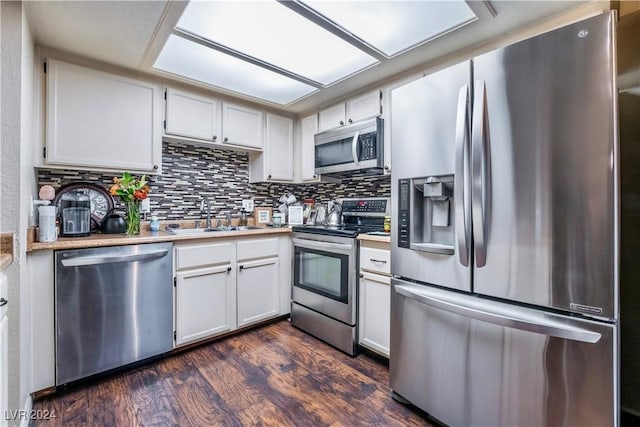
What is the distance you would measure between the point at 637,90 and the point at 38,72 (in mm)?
3401

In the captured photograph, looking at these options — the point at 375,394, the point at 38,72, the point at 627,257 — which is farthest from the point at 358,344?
the point at 38,72

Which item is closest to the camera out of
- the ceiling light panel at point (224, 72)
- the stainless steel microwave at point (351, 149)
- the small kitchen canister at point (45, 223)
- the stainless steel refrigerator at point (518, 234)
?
the stainless steel refrigerator at point (518, 234)

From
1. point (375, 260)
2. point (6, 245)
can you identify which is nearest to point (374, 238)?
point (375, 260)

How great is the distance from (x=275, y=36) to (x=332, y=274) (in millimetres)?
1671

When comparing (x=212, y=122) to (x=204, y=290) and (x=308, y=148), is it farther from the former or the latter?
(x=204, y=290)

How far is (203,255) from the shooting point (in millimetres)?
2258

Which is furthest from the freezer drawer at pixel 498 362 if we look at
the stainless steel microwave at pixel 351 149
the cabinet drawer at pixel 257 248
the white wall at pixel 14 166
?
the white wall at pixel 14 166

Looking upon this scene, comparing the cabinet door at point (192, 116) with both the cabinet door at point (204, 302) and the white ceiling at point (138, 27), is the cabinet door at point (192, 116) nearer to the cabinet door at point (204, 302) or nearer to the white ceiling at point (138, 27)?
the white ceiling at point (138, 27)

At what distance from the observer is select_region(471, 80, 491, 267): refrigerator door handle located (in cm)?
123

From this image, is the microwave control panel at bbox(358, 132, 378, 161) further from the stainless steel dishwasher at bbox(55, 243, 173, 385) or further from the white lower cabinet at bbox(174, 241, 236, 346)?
the stainless steel dishwasher at bbox(55, 243, 173, 385)

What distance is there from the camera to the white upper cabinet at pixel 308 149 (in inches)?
118

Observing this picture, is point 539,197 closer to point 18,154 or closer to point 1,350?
point 1,350

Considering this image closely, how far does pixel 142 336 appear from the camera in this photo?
1.98 metres

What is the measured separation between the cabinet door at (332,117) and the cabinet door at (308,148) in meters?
0.08
